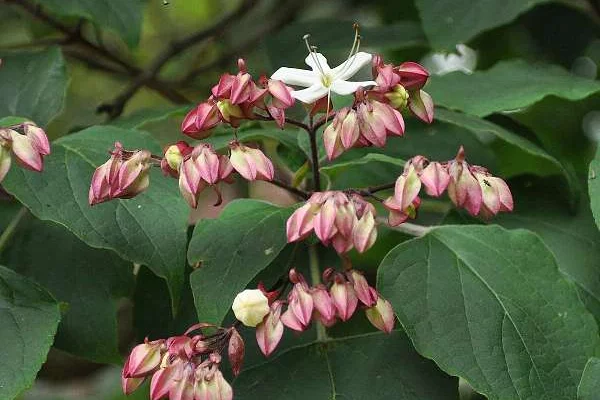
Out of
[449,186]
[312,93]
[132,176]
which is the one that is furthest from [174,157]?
[449,186]

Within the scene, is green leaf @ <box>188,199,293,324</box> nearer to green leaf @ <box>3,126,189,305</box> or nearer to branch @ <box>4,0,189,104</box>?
green leaf @ <box>3,126,189,305</box>

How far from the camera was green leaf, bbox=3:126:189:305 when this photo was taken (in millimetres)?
986

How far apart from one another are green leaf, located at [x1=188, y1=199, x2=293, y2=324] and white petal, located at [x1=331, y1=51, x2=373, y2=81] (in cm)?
15

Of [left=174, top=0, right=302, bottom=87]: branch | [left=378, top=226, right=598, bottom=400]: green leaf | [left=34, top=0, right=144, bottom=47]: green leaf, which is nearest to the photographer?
[left=378, top=226, right=598, bottom=400]: green leaf

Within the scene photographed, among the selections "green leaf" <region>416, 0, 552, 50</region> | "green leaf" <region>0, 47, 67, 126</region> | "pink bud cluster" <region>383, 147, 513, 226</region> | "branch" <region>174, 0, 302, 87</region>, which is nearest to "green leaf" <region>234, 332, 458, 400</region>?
"pink bud cluster" <region>383, 147, 513, 226</region>

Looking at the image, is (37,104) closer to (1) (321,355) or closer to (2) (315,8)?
(1) (321,355)

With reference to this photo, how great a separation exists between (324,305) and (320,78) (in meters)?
0.23

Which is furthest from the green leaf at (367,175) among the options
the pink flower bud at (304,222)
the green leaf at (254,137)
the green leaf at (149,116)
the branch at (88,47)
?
the branch at (88,47)

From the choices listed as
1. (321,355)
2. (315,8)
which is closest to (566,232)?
(321,355)

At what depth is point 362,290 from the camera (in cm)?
86

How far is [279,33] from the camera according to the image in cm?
170

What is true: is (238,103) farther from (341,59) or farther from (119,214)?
(341,59)

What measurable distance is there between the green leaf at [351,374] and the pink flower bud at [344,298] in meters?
0.14

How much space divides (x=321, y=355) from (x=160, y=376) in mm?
237
